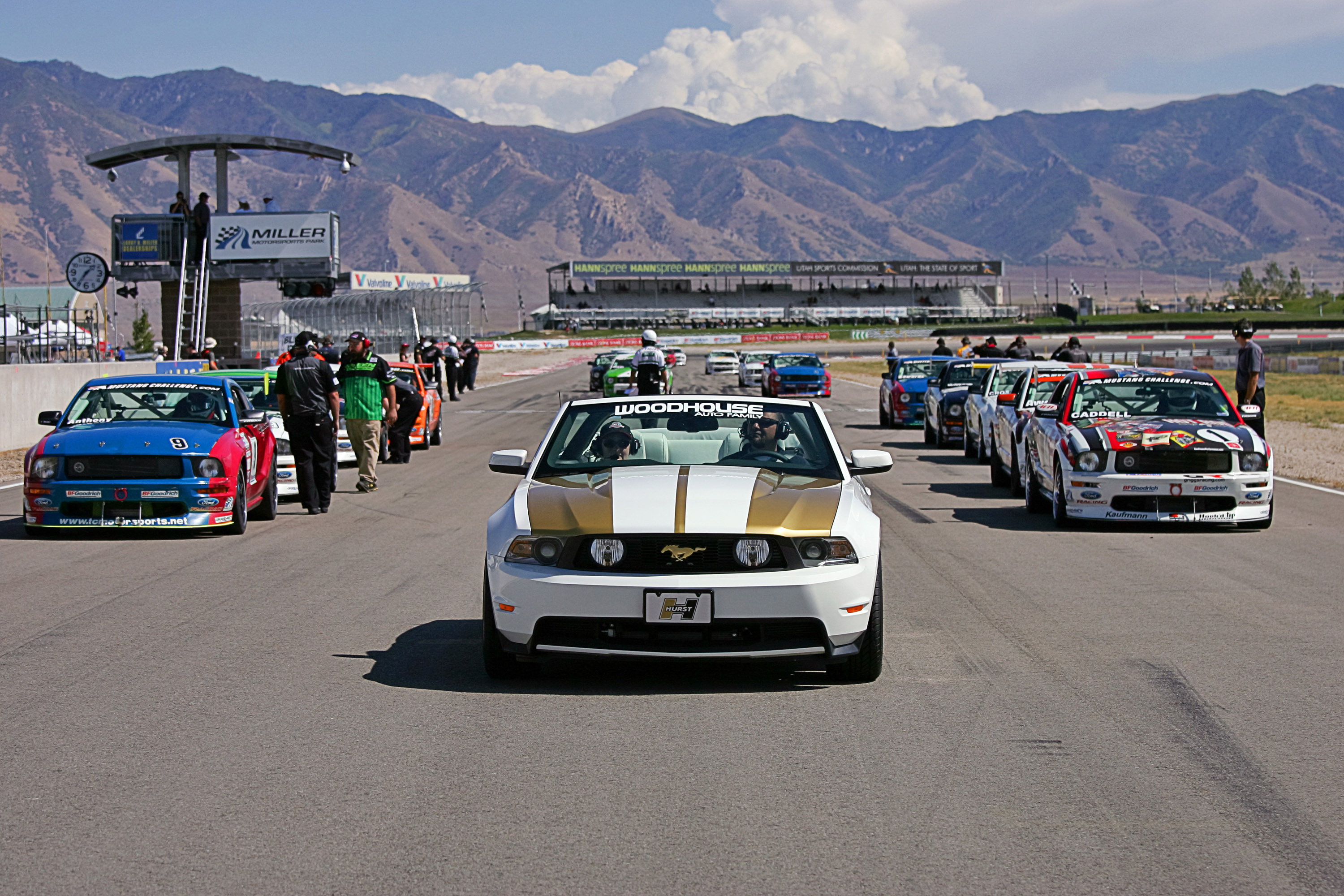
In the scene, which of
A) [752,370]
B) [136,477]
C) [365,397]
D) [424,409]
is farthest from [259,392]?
[752,370]

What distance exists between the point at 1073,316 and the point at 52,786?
119666 millimetres

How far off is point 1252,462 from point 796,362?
27.7 meters

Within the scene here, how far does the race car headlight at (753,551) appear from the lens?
6.43 m

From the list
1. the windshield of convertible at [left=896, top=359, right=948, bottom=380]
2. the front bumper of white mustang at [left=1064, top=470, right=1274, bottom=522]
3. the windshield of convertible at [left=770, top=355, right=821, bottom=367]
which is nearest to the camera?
the front bumper of white mustang at [left=1064, top=470, right=1274, bottom=522]

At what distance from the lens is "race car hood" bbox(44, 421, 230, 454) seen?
1208cm

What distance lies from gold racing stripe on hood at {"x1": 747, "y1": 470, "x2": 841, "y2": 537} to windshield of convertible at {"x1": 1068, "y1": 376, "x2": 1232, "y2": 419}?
7020 mm

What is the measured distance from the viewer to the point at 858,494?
737 cm

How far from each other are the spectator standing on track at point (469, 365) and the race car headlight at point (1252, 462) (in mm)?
35498

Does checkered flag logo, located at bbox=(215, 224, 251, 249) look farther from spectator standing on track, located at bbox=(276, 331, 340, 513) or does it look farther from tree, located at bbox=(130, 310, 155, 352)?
tree, located at bbox=(130, 310, 155, 352)

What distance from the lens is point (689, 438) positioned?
822 centimetres

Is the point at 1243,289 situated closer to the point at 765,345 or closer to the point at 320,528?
the point at 765,345

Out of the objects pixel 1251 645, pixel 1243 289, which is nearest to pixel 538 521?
pixel 1251 645

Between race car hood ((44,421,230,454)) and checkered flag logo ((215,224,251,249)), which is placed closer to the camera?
race car hood ((44,421,230,454))

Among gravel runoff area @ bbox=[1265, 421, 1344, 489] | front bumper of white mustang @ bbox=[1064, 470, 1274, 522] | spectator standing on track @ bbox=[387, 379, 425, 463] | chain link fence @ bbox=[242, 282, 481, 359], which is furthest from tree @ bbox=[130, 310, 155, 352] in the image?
front bumper of white mustang @ bbox=[1064, 470, 1274, 522]
